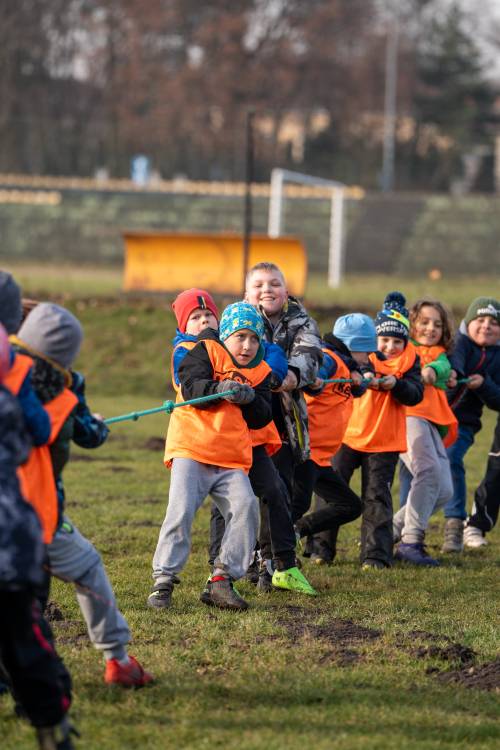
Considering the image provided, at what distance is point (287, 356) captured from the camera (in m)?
7.00

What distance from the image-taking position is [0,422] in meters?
3.98

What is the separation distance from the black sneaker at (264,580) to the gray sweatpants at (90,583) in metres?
2.01

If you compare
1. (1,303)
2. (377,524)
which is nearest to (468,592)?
Answer: (377,524)

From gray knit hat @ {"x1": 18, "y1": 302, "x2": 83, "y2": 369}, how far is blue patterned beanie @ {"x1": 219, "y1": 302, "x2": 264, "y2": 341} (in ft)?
6.15

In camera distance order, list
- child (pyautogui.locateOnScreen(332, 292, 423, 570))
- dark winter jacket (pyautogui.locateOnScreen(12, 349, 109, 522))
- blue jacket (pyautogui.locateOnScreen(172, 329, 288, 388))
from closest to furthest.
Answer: dark winter jacket (pyautogui.locateOnScreen(12, 349, 109, 522)), blue jacket (pyautogui.locateOnScreen(172, 329, 288, 388)), child (pyautogui.locateOnScreen(332, 292, 423, 570))

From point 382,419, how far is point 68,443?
11.0ft

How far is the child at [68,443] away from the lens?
4.47 m

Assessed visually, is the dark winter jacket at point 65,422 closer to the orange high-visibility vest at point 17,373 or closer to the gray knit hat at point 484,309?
the orange high-visibility vest at point 17,373

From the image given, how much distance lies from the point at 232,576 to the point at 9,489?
2.50 metres

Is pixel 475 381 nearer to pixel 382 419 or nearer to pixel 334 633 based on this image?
pixel 382 419

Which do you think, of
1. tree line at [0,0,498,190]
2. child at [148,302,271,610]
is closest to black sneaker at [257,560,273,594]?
child at [148,302,271,610]

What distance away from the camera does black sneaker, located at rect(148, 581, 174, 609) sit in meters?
6.35

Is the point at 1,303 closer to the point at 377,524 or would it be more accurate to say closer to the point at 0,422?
the point at 0,422

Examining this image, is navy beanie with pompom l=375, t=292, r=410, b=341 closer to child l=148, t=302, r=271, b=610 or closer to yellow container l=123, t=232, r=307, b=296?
child l=148, t=302, r=271, b=610
